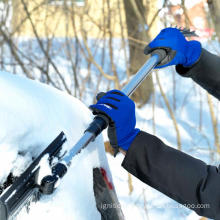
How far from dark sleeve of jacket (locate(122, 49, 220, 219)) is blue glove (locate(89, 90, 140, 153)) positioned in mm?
46

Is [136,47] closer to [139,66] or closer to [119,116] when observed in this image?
[139,66]

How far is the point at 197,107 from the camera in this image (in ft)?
20.6

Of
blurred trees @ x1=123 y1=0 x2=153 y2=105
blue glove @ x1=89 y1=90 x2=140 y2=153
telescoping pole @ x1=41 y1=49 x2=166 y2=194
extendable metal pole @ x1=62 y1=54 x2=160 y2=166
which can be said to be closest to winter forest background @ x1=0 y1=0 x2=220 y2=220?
blurred trees @ x1=123 y1=0 x2=153 y2=105

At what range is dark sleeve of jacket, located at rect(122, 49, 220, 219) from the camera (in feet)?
4.41

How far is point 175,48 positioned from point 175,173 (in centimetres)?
85

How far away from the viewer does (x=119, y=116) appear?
1.42 meters

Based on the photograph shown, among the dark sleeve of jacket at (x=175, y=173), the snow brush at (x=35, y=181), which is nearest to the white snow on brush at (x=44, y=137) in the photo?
the snow brush at (x=35, y=181)

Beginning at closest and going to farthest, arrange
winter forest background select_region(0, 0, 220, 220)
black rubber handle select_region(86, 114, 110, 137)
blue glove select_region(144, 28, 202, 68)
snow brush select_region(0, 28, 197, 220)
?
snow brush select_region(0, 28, 197, 220), black rubber handle select_region(86, 114, 110, 137), blue glove select_region(144, 28, 202, 68), winter forest background select_region(0, 0, 220, 220)

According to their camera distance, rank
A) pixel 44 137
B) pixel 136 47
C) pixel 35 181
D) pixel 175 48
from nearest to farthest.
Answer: pixel 35 181, pixel 44 137, pixel 175 48, pixel 136 47

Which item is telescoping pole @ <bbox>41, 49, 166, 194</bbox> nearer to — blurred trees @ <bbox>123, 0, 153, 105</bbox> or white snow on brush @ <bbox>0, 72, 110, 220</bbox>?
white snow on brush @ <bbox>0, 72, 110, 220</bbox>

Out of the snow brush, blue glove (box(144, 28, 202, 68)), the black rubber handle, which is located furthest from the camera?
blue glove (box(144, 28, 202, 68))

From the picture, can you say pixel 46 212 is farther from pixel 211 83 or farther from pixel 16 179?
pixel 211 83

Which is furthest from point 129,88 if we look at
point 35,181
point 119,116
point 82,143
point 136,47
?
point 136,47

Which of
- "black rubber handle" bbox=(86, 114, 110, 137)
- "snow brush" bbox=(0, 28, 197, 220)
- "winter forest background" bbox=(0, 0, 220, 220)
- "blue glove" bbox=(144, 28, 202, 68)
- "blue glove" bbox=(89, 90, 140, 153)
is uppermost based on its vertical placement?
"winter forest background" bbox=(0, 0, 220, 220)
